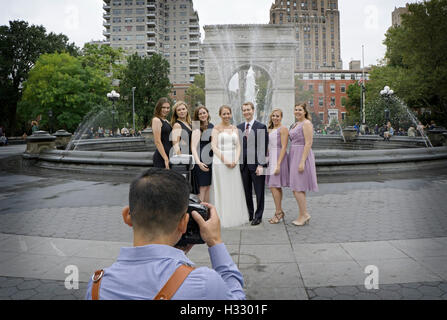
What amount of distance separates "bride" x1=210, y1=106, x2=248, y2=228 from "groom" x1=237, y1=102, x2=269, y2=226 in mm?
171

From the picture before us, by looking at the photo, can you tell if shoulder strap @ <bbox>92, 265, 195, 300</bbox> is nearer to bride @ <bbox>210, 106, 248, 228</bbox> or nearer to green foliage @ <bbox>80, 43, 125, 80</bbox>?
bride @ <bbox>210, 106, 248, 228</bbox>

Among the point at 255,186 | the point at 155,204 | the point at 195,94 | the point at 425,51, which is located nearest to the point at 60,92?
the point at 195,94

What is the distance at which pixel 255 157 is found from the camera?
237 inches

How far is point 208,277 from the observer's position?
4.58 feet

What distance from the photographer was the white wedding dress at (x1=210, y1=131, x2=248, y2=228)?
584 centimetres

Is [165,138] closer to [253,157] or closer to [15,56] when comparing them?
[253,157]

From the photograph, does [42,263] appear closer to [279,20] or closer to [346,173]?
[346,173]

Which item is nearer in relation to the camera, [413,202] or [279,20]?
[413,202]

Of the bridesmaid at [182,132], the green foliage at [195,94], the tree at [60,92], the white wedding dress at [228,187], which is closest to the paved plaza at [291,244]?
the white wedding dress at [228,187]

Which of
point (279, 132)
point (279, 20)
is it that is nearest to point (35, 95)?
point (279, 132)

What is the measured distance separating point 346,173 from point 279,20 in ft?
463

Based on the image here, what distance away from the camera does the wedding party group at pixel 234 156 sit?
5.86m

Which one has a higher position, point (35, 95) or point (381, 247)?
point (35, 95)
